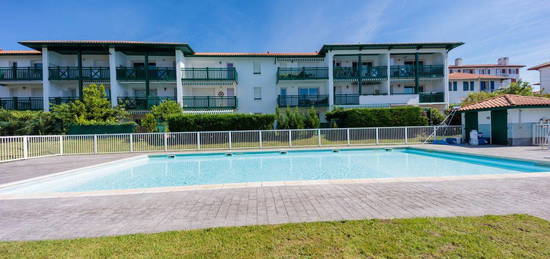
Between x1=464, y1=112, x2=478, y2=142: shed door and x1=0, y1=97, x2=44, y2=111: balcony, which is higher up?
x1=0, y1=97, x2=44, y2=111: balcony

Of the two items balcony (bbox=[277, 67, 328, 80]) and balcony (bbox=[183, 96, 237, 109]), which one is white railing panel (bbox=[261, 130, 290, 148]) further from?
balcony (bbox=[277, 67, 328, 80])

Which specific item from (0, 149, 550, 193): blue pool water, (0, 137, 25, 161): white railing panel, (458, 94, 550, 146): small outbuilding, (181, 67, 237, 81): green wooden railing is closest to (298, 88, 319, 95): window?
(181, 67, 237, 81): green wooden railing

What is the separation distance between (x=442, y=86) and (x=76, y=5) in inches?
1343

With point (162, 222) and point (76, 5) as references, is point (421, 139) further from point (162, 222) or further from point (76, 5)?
point (76, 5)

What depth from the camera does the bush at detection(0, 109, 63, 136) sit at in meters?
17.5

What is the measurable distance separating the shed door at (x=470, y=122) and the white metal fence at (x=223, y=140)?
62cm

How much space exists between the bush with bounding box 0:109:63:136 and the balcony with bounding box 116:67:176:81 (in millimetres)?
6654

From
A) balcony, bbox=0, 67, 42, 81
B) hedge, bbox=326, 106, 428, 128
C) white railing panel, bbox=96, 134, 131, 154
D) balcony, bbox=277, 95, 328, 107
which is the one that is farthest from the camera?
balcony, bbox=277, 95, 328, 107

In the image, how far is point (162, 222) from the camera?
3439mm

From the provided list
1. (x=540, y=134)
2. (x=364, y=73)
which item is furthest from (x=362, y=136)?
(x=364, y=73)

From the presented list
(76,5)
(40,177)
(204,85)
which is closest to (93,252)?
(40,177)

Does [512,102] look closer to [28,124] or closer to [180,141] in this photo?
[180,141]

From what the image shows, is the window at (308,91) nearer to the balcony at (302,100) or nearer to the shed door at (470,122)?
the balcony at (302,100)

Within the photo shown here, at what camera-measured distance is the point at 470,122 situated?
15.4m
